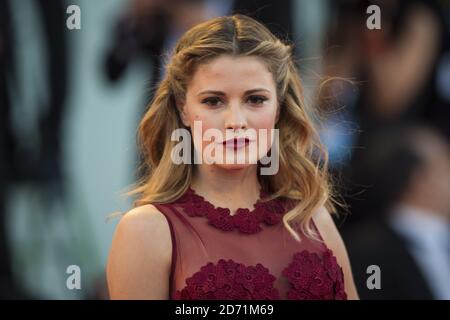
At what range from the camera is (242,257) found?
2494mm

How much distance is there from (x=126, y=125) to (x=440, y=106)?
1.57 m

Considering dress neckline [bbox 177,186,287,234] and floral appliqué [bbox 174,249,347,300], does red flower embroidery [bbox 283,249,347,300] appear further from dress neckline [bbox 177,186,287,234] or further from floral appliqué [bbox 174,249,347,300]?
dress neckline [bbox 177,186,287,234]

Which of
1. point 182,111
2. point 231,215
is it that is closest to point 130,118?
point 182,111

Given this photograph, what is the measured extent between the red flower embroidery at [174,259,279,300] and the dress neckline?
12 centimetres

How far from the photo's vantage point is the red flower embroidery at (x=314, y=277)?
247 centimetres

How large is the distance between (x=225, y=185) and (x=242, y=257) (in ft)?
0.74

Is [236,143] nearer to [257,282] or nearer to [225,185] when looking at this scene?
[225,185]

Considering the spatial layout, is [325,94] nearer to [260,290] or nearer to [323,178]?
[323,178]

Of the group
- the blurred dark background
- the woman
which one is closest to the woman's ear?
the woman

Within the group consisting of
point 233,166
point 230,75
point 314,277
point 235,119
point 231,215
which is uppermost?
point 230,75

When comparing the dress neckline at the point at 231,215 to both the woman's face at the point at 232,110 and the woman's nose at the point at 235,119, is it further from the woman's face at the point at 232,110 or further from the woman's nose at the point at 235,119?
the woman's nose at the point at 235,119

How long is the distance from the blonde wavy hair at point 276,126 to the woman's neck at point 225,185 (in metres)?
0.04

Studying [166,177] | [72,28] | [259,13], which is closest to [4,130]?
[72,28]

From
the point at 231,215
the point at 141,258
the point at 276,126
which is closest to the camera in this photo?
the point at 141,258
